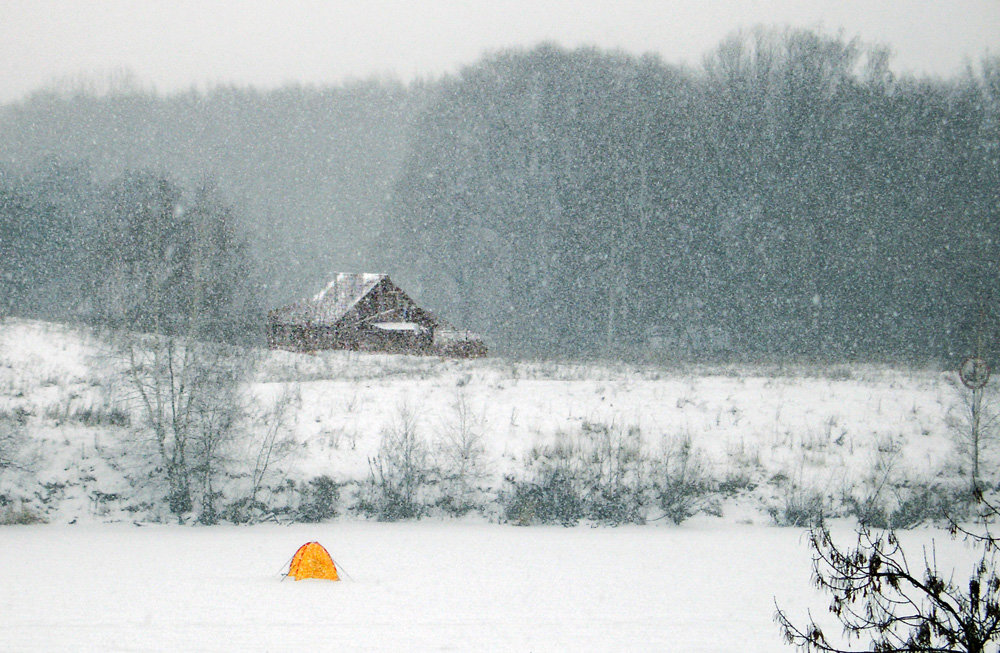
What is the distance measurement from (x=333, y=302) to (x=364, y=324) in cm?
179

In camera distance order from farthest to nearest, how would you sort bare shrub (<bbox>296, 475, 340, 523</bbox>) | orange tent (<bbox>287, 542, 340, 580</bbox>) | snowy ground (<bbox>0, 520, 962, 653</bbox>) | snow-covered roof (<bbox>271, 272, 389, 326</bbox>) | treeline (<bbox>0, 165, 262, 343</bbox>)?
snow-covered roof (<bbox>271, 272, 389, 326</bbox>), bare shrub (<bbox>296, 475, 340, 523</bbox>), treeline (<bbox>0, 165, 262, 343</bbox>), orange tent (<bbox>287, 542, 340, 580</bbox>), snowy ground (<bbox>0, 520, 962, 653</bbox>)

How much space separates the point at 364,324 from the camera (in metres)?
33.3

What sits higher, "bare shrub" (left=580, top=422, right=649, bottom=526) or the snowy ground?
"bare shrub" (left=580, top=422, right=649, bottom=526)

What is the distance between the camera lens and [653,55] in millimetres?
47500

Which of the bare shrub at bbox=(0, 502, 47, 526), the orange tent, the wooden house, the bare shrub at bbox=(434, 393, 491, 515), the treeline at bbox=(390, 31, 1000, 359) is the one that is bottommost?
the bare shrub at bbox=(0, 502, 47, 526)

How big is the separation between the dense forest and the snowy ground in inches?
787

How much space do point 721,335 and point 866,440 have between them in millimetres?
22162

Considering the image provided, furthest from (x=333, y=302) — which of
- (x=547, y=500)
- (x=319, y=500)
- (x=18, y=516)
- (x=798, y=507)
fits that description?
(x=798, y=507)

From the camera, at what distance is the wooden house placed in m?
31.9

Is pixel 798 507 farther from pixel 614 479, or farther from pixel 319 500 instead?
pixel 319 500

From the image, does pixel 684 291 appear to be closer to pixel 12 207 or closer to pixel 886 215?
pixel 886 215

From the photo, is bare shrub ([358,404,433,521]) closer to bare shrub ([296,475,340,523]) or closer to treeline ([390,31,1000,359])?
bare shrub ([296,475,340,523])

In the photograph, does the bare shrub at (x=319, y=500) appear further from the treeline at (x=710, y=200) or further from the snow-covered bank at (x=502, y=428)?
the treeline at (x=710, y=200)

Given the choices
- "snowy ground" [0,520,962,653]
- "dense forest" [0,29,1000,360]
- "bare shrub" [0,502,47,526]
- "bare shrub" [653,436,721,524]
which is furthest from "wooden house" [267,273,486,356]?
"snowy ground" [0,520,962,653]
